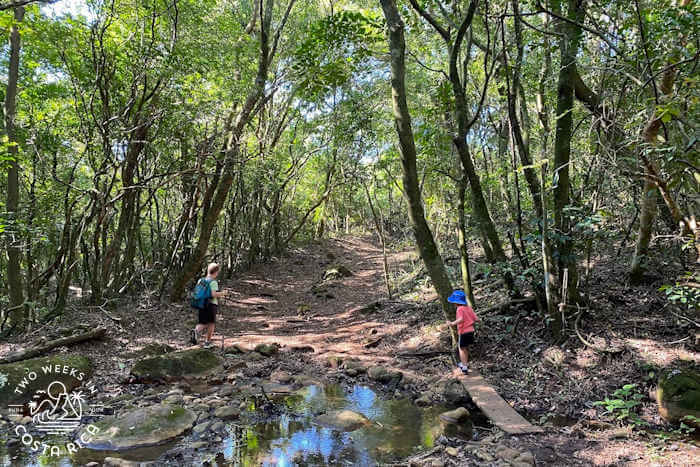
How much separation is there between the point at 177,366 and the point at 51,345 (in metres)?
2.28

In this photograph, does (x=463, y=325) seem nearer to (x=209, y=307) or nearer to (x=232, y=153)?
(x=209, y=307)

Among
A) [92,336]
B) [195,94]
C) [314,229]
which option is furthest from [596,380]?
[314,229]

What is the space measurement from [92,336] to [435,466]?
22.4 ft

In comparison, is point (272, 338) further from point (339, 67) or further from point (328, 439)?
point (339, 67)

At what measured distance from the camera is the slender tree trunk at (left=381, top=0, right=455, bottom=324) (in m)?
6.65

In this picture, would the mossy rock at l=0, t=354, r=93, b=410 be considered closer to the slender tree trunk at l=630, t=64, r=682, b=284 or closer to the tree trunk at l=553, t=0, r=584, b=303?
the tree trunk at l=553, t=0, r=584, b=303

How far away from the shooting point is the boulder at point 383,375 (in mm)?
7137

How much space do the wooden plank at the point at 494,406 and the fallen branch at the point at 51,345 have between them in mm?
6840

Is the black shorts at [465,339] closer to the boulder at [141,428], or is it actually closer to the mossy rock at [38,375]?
the boulder at [141,428]

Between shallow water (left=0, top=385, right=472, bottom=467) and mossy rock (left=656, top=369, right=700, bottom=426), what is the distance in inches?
91.6

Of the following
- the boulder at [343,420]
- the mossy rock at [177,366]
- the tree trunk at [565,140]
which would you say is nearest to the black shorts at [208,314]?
the mossy rock at [177,366]

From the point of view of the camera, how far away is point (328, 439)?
494 cm

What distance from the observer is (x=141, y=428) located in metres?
4.67

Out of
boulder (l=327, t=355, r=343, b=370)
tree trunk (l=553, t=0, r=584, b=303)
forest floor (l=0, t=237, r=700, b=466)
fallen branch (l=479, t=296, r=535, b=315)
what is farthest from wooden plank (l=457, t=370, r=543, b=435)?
boulder (l=327, t=355, r=343, b=370)
